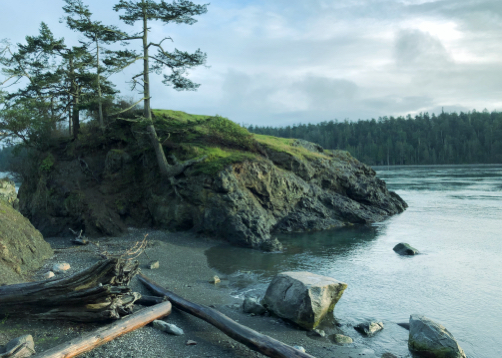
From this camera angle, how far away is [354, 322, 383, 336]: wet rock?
10.1 meters

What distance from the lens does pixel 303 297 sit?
34.1 feet

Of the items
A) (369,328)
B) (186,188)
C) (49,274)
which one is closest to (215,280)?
(49,274)

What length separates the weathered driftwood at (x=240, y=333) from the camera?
766 centimetres

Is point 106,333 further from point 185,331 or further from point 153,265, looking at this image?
point 153,265

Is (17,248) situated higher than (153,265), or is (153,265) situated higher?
(17,248)

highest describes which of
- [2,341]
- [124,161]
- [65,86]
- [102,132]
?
[65,86]

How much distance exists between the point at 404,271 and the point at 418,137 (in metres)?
139

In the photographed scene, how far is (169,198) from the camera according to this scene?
25.1 meters

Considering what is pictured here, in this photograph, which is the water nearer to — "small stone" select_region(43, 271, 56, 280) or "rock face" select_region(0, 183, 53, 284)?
"small stone" select_region(43, 271, 56, 280)

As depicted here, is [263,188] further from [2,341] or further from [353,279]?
[2,341]

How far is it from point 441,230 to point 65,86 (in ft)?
93.1

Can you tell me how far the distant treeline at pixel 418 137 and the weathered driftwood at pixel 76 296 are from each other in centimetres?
13074

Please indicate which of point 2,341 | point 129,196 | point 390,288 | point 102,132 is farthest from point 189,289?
point 102,132

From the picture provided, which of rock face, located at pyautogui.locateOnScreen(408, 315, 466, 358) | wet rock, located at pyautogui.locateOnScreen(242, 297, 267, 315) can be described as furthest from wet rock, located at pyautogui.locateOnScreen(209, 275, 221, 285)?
rock face, located at pyautogui.locateOnScreen(408, 315, 466, 358)
